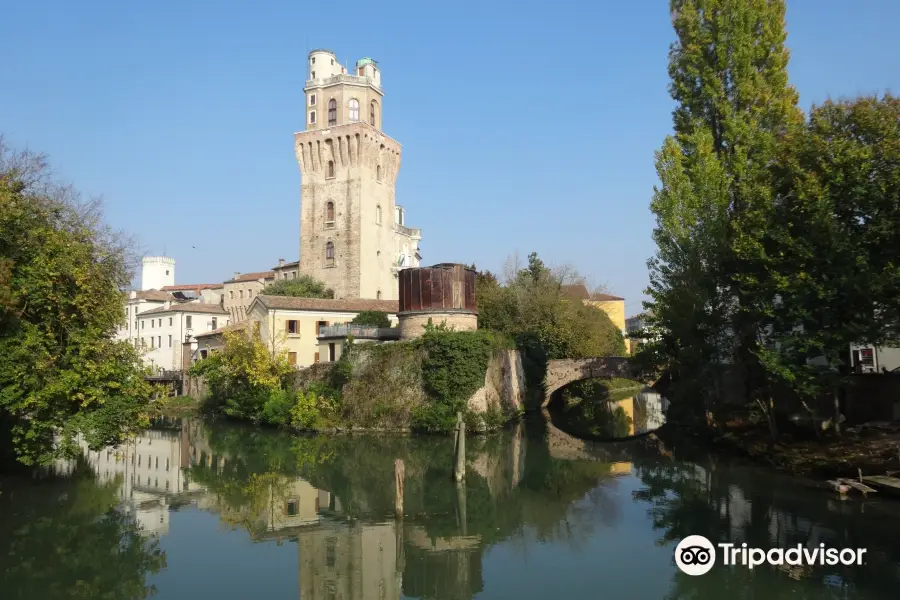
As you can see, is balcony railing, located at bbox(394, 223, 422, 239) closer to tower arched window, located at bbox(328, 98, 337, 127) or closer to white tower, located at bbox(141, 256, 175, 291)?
tower arched window, located at bbox(328, 98, 337, 127)

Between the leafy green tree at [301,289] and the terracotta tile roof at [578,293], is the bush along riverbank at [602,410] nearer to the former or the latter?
the terracotta tile roof at [578,293]

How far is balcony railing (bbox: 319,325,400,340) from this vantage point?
116 feet

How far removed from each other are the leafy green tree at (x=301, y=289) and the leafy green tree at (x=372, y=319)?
32.1 feet

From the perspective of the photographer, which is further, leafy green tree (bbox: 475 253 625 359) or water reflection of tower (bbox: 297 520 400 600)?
leafy green tree (bbox: 475 253 625 359)

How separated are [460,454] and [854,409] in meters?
12.4

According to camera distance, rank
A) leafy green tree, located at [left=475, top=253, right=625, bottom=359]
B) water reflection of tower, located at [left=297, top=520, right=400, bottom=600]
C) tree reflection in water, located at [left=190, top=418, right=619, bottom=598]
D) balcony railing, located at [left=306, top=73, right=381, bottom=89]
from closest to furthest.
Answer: water reflection of tower, located at [left=297, top=520, right=400, bottom=600], tree reflection in water, located at [left=190, top=418, right=619, bottom=598], leafy green tree, located at [left=475, top=253, right=625, bottom=359], balcony railing, located at [left=306, top=73, right=381, bottom=89]

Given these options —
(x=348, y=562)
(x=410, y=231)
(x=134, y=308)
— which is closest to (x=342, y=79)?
(x=410, y=231)

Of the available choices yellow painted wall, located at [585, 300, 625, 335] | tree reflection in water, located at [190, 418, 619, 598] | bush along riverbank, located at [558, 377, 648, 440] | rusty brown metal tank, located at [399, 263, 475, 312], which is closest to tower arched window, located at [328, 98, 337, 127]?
rusty brown metal tank, located at [399, 263, 475, 312]

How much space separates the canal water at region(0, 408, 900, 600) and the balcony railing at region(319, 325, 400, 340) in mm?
11666

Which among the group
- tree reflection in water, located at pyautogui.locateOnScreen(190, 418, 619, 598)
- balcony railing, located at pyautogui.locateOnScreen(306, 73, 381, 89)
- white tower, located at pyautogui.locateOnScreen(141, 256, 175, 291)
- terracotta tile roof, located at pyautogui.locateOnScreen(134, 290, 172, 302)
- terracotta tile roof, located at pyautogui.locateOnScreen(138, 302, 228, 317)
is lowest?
tree reflection in water, located at pyautogui.locateOnScreen(190, 418, 619, 598)

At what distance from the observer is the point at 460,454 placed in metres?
19.9

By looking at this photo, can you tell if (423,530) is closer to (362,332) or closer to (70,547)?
(70,547)

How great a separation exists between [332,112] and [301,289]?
49.0 feet

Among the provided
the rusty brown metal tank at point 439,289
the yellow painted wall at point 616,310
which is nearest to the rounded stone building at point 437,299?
the rusty brown metal tank at point 439,289
